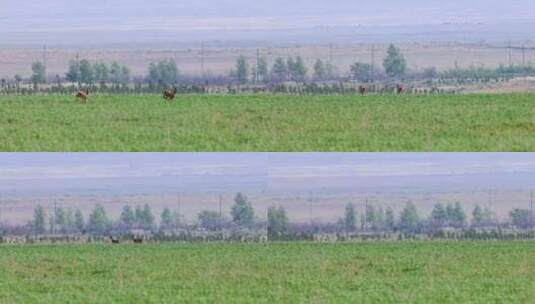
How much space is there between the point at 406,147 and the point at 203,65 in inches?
221

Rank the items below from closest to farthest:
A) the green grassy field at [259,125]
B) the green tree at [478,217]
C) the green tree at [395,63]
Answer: the green grassy field at [259,125], the green tree at [395,63], the green tree at [478,217]

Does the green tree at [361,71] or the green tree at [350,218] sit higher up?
the green tree at [361,71]

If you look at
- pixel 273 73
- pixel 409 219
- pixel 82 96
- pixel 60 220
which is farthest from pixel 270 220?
pixel 82 96

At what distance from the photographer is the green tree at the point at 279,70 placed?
99.7 feet

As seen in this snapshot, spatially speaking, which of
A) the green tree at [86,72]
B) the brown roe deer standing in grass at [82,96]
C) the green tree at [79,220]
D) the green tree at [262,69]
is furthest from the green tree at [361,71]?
the green tree at [79,220]

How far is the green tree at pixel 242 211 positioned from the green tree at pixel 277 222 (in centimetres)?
40

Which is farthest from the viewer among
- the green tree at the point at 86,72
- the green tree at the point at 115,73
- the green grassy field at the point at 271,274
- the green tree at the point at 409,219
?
the green tree at the point at 409,219

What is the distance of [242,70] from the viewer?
30312mm

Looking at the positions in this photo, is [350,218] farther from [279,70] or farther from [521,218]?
[279,70]

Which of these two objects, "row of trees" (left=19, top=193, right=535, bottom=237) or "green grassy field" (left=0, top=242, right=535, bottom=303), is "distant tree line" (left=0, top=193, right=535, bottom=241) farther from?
"green grassy field" (left=0, top=242, right=535, bottom=303)

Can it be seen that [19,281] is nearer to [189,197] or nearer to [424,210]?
[189,197]

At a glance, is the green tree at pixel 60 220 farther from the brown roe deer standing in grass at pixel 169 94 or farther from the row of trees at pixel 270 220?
the brown roe deer standing in grass at pixel 169 94

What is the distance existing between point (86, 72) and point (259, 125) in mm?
4759

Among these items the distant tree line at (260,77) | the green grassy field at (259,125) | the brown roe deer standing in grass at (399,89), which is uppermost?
the distant tree line at (260,77)
